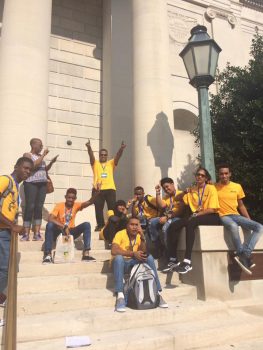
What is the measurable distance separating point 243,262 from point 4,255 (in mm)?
3553

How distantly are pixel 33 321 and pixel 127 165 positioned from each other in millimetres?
7525

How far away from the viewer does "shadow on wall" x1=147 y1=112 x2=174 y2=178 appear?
921 centimetres

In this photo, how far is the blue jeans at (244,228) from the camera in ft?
17.8

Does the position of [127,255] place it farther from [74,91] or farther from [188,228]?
[74,91]

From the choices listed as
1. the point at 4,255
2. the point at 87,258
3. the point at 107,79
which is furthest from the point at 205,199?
the point at 107,79

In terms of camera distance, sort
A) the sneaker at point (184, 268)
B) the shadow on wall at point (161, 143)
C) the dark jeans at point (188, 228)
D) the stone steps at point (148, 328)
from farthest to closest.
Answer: the shadow on wall at point (161, 143) < the dark jeans at point (188, 228) < the sneaker at point (184, 268) < the stone steps at point (148, 328)

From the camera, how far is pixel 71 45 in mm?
12156

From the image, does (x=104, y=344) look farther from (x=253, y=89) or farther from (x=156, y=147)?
(x=253, y=89)

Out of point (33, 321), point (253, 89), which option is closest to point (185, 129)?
point (253, 89)

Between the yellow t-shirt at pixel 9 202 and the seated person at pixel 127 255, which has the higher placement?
the yellow t-shirt at pixel 9 202

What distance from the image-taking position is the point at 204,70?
6.25 metres

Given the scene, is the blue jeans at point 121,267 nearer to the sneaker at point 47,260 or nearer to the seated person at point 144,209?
the sneaker at point 47,260

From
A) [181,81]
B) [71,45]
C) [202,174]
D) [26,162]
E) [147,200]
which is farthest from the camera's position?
[181,81]

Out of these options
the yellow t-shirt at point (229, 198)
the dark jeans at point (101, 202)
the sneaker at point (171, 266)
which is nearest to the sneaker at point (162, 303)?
the sneaker at point (171, 266)
